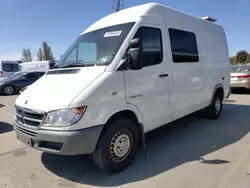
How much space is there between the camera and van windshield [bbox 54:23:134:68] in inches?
149

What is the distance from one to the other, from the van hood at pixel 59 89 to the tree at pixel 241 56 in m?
57.2

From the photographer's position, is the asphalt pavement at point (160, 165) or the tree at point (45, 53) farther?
the tree at point (45, 53)

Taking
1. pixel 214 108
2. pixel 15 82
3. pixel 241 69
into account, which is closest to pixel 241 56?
pixel 241 69

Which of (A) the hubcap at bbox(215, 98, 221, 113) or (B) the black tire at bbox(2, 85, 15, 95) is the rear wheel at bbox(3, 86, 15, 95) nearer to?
(B) the black tire at bbox(2, 85, 15, 95)

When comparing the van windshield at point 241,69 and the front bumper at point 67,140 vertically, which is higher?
the van windshield at point 241,69

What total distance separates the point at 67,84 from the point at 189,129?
146 inches

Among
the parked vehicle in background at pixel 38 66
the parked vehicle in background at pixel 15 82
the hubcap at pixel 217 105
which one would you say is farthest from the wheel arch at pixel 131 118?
the parked vehicle in background at pixel 38 66

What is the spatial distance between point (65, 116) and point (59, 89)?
511 millimetres

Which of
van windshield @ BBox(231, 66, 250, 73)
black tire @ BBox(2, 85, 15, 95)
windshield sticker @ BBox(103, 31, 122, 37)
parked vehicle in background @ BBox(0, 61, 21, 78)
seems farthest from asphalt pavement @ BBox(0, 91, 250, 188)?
parked vehicle in background @ BBox(0, 61, 21, 78)

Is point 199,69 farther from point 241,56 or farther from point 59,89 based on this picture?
point 241,56

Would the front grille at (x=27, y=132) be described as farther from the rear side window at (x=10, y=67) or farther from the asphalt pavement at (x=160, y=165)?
the rear side window at (x=10, y=67)

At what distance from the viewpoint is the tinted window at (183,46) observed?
4.82m

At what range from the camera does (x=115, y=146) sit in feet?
11.8

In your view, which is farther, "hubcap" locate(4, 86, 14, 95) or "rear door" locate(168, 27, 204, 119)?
"hubcap" locate(4, 86, 14, 95)
